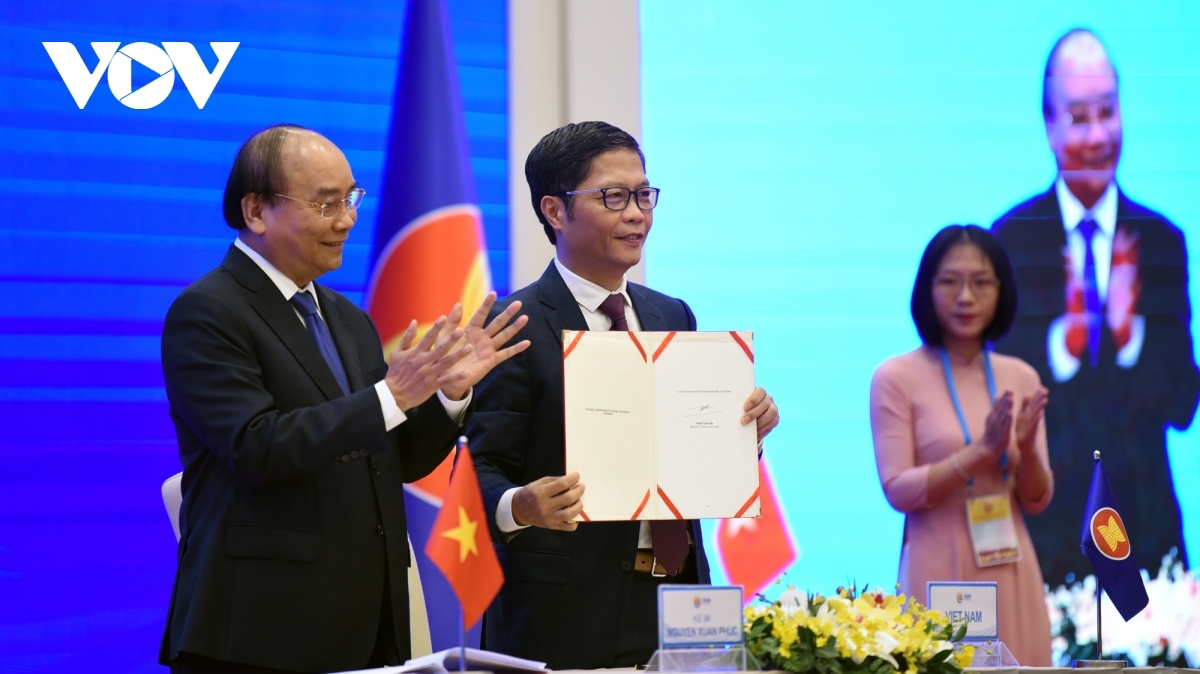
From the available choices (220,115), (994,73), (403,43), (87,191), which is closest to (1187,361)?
(994,73)

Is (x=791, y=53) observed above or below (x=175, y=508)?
above

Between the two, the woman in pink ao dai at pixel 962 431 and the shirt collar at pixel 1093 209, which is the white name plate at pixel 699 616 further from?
the shirt collar at pixel 1093 209

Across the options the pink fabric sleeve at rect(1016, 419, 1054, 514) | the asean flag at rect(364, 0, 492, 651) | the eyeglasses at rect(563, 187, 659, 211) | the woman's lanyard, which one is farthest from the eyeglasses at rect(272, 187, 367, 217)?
the pink fabric sleeve at rect(1016, 419, 1054, 514)

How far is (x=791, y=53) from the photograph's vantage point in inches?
189

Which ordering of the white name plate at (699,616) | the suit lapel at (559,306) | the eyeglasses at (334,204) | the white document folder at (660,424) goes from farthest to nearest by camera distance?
the suit lapel at (559,306), the eyeglasses at (334,204), the white document folder at (660,424), the white name plate at (699,616)

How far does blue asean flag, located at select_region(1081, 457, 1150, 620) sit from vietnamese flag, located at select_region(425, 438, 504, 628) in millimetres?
1277

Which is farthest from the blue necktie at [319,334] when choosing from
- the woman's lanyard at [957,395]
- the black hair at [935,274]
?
the black hair at [935,274]

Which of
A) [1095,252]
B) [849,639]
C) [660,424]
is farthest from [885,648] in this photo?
[1095,252]

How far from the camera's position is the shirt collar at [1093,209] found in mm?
4883

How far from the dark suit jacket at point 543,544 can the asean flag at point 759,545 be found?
0.30m

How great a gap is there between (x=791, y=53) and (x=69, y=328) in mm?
2874

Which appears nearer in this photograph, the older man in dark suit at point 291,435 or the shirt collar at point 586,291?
the older man in dark suit at point 291,435

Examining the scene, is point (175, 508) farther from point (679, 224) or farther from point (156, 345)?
Answer: point (679, 224)

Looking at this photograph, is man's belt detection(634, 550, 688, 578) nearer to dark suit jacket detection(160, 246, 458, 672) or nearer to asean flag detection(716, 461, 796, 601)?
asean flag detection(716, 461, 796, 601)
